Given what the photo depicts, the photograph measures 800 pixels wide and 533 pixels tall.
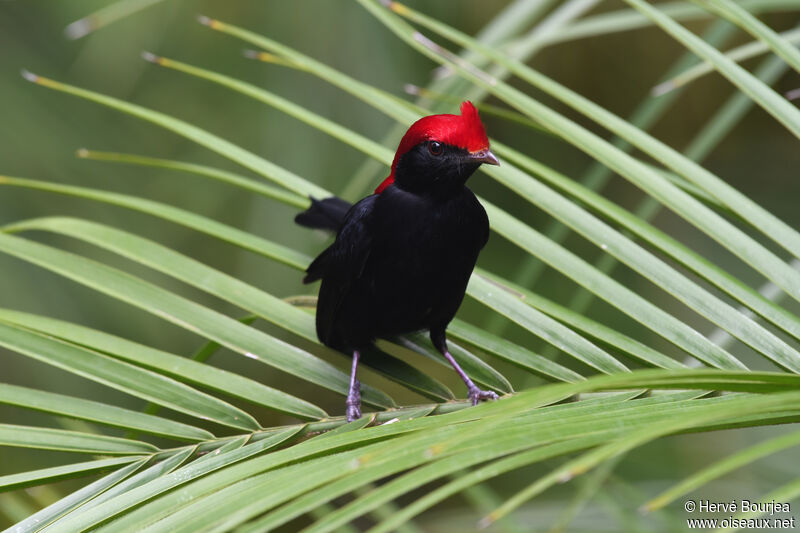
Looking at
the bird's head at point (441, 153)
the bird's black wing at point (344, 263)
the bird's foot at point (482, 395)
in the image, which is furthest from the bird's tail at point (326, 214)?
the bird's foot at point (482, 395)

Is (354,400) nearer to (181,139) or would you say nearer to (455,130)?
(455,130)

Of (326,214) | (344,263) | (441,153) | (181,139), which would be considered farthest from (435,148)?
(181,139)

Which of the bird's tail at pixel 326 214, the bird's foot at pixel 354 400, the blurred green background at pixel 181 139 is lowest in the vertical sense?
the bird's foot at pixel 354 400

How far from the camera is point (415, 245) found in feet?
5.23

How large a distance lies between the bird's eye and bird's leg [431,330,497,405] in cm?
37

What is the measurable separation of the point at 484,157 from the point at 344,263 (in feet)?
1.29

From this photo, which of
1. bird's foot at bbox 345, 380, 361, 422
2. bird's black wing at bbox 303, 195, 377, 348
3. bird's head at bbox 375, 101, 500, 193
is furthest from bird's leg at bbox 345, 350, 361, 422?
bird's head at bbox 375, 101, 500, 193

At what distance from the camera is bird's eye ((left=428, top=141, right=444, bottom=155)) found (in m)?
1.53

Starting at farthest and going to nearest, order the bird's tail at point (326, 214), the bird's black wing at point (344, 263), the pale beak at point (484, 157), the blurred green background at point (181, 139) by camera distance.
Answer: the blurred green background at point (181, 139) → the bird's tail at point (326, 214) → the bird's black wing at point (344, 263) → the pale beak at point (484, 157)

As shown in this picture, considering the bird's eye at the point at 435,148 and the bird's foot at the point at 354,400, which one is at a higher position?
the bird's eye at the point at 435,148

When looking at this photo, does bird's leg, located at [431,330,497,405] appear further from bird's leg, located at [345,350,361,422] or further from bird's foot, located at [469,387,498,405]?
bird's leg, located at [345,350,361,422]

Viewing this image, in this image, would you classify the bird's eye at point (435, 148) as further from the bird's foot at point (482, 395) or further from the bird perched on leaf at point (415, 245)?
the bird's foot at point (482, 395)

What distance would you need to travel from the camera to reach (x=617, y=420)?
0.83 metres

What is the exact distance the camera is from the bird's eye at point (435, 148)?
5.03ft
